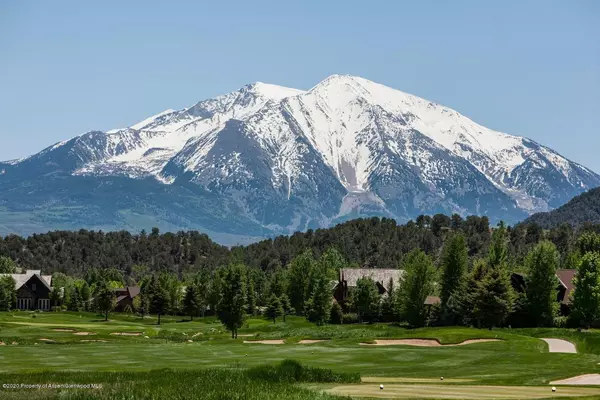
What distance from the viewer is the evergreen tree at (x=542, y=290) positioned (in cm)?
9906

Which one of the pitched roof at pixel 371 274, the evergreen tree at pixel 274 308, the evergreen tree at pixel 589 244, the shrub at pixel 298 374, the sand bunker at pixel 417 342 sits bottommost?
the sand bunker at pixel 417 342

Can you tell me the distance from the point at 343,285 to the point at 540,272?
160 ft

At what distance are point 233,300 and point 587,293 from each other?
42051 millimetres

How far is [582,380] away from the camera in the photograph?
47.4 meters

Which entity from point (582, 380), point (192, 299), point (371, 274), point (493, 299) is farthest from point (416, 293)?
point (192, 299)

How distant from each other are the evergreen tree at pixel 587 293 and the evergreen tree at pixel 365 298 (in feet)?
104

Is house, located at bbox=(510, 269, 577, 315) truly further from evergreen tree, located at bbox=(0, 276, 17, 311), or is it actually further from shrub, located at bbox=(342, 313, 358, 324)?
evergreen tree, located at bbox=(0, 276, 17, 311)

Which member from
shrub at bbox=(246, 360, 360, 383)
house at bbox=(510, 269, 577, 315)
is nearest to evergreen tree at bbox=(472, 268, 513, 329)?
house at bbox=(510, 269, 577, 315)

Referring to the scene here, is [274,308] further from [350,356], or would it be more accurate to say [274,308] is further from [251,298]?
[350,356]

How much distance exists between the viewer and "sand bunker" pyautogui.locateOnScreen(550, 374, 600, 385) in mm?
45875

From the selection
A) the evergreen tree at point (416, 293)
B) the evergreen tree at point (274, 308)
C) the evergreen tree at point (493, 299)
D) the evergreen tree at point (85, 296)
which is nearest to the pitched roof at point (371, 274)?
the evergreen tree at point (274, 308)

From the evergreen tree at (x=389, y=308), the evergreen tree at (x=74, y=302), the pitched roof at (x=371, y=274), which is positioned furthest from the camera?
the evergreen tree at (x=74, y=302)

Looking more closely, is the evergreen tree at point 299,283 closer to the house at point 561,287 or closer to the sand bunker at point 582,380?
the house at point 561,287

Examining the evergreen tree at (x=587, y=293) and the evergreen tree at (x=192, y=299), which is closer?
the evergreen tree at (x=587, y=293)
